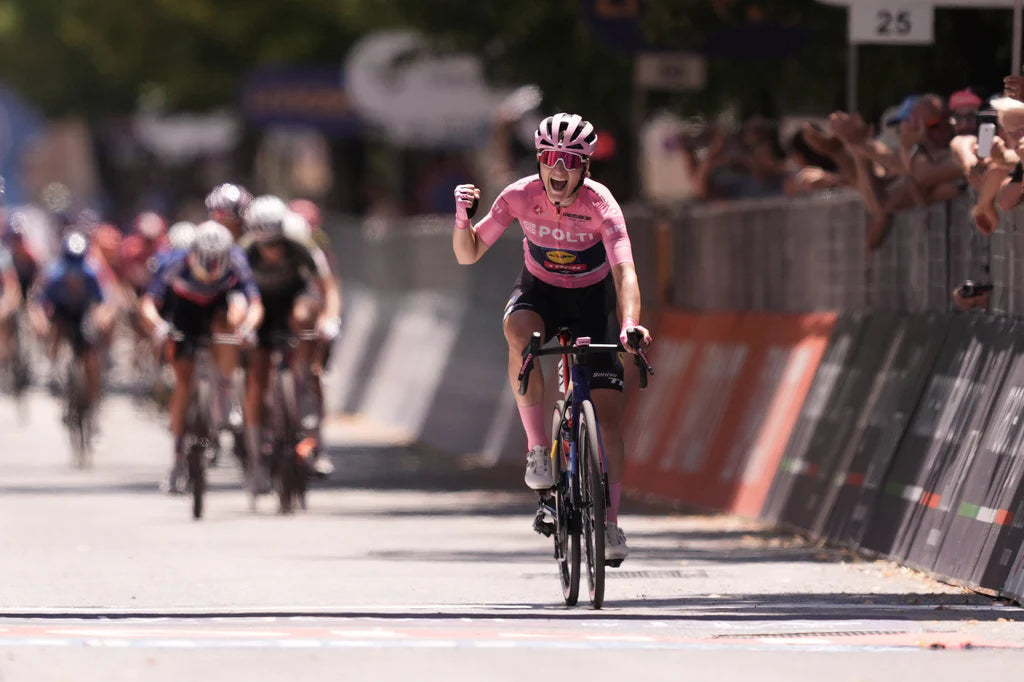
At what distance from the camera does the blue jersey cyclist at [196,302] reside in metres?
18.5

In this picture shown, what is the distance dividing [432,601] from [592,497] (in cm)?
112

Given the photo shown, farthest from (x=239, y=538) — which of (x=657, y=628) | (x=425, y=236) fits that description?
(x=425, y=236)

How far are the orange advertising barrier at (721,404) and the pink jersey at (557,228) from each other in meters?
4.61

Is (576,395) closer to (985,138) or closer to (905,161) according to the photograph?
(985,138)

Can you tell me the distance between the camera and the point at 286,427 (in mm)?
18594

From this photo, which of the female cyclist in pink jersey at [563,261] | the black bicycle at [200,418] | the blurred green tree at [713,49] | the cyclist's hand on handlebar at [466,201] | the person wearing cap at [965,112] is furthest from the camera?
the blurred green tree at [713,49]

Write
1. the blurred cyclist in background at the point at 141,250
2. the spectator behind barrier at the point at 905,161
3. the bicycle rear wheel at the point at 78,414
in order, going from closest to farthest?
the spectator behind barrier at the point at 905,161 → the bicycle rear wheel at the point at 78,414 → the blurred cyclist in background at the point at 141,250

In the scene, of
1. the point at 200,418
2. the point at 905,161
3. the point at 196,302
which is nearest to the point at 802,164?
the point at 905,161

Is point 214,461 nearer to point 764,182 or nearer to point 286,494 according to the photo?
point 286,494

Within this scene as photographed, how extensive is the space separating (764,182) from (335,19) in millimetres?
18358

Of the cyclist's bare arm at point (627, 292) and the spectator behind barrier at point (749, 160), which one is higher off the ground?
the spectator behind barrier at point (749, 160)

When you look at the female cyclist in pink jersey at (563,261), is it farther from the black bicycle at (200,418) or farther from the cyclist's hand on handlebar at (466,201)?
the black bicycle at (200,418)

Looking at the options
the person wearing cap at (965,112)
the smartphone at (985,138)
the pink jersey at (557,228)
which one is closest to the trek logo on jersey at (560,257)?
the pink jersey at (557,228)

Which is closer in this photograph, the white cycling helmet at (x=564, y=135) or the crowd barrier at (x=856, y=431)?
the white cycling helmet at (x=564, y=135)
